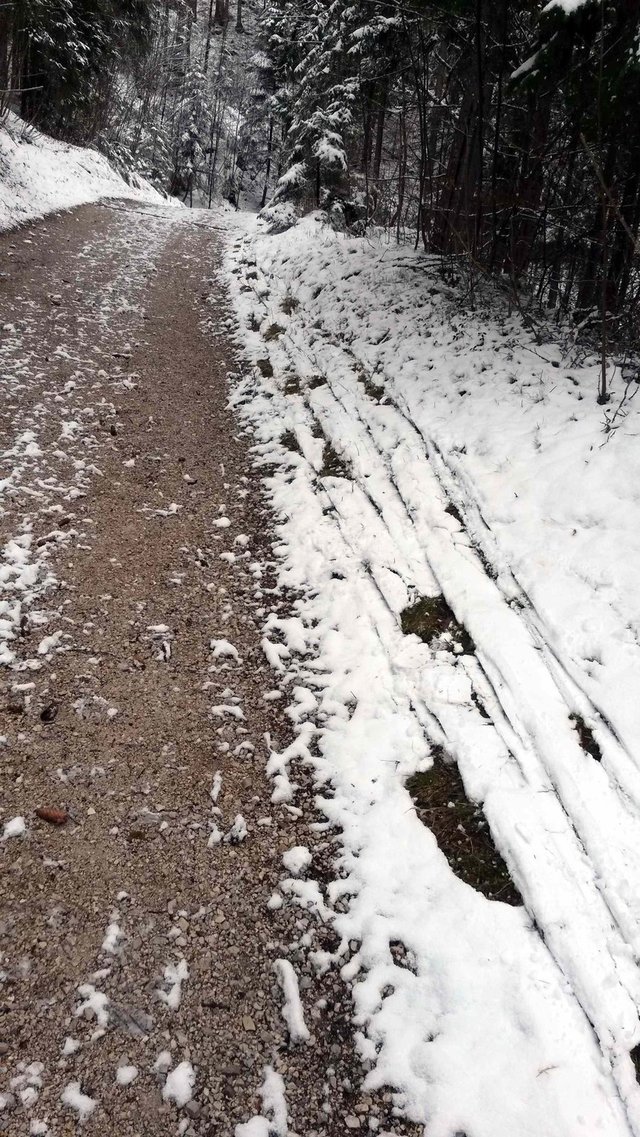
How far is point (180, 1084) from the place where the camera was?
203cm

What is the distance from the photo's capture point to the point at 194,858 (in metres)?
2.71

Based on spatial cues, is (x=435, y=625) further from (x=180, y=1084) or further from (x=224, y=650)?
(x=180, y=1084)

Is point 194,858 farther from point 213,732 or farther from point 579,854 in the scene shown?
point 579,854

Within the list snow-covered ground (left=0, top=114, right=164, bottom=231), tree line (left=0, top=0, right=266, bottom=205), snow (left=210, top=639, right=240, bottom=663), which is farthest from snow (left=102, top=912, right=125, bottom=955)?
tree line (left=0, top=0, right=266, bottom=205)

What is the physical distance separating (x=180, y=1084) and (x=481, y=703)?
2138mm

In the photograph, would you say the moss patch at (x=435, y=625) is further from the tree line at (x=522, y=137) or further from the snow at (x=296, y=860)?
the tree line at (x=522, y=137)

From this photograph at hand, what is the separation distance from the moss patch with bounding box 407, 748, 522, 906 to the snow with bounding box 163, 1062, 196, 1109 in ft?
4.26

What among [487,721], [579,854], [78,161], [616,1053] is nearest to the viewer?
[616,1053]

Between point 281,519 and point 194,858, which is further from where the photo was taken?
point 281,519

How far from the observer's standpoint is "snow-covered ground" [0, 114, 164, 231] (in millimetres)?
11969

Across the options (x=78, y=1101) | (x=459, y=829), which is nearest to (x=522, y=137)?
(x=459, y=829)

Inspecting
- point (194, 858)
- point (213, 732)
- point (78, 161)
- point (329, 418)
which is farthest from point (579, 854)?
point (78, 161)

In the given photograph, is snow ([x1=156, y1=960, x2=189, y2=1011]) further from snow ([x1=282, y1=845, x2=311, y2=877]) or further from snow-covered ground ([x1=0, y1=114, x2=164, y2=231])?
snow-covered ground ([x1=0, y1=114, x2=164, y2=231])

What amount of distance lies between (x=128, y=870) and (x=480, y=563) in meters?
2.84
